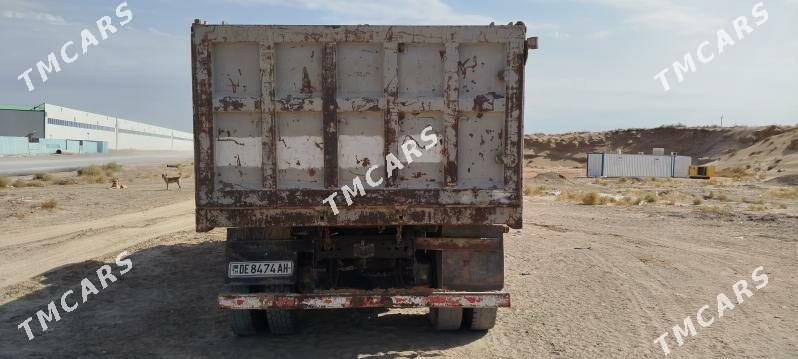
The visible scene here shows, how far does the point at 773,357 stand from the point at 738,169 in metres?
49.0

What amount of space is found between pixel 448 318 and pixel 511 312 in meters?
1.32

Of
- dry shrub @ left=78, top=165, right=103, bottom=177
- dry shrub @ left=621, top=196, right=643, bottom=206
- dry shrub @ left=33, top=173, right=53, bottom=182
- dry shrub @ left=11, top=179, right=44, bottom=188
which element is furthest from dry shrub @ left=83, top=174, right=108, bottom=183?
dry shrub @ left=621, top=196, right=643, bottom=206

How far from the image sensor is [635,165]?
164 feet

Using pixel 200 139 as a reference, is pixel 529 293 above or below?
below

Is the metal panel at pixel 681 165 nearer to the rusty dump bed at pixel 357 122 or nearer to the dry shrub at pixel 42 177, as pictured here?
the dry shrub at pixel 42 177

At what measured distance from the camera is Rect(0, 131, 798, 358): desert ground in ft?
19.2

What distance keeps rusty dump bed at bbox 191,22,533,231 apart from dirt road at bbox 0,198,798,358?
1315mm

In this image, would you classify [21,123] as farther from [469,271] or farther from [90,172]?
[469,271]

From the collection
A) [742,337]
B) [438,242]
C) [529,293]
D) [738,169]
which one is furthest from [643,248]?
[738,169]

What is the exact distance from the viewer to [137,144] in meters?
123

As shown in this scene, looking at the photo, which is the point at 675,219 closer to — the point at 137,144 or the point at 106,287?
the point at 106,287

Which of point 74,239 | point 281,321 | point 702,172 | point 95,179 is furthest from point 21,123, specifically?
point 281,321

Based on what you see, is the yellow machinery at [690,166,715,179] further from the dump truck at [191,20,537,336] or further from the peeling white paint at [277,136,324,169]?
the peeling white paint at [277,136,324,169]

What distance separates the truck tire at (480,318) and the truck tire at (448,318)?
0.32 ft
